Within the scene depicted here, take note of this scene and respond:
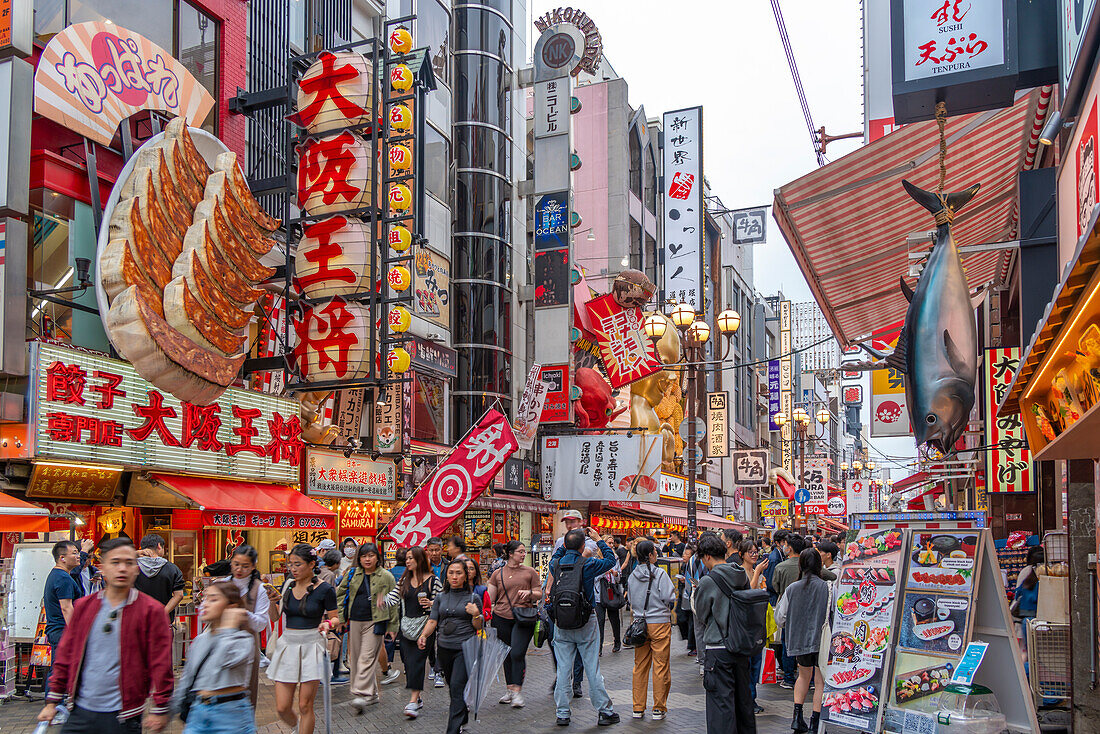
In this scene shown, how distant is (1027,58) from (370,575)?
8.67 meters

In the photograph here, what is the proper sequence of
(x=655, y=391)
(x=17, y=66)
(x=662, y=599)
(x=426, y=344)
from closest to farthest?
(x=662, y=599) → (x=17, y=66) → (x=426, y=344) → (x=655, y=391)

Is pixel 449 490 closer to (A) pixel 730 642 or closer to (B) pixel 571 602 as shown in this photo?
(B) pixel 571 602

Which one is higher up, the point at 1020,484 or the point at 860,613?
the point at 1020,484

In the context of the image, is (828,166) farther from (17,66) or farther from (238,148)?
(238,148)

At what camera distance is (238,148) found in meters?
19.1

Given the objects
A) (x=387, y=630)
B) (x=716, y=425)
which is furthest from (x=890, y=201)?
(x=716, y=425)

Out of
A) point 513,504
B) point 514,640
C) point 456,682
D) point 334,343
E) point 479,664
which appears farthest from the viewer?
point 513,504

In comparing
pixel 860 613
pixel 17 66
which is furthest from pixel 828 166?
pixel 17 66

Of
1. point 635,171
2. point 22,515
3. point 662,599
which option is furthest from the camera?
point 635,171

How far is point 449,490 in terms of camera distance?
10.9 meters

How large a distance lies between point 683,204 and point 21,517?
31.0m

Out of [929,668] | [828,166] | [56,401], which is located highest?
[828,166]

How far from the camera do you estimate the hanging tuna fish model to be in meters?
6.71

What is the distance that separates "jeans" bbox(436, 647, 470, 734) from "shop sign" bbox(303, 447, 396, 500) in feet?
37.5
